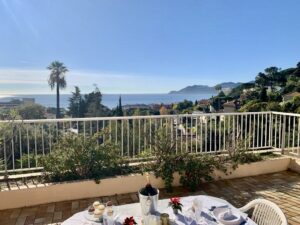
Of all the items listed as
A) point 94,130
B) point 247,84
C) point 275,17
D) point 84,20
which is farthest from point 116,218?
point 247,84

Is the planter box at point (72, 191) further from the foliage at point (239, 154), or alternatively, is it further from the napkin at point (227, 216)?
the napkin at point (227, 216)

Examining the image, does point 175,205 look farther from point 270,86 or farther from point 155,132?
point 270,86

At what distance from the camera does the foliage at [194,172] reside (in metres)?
4.16

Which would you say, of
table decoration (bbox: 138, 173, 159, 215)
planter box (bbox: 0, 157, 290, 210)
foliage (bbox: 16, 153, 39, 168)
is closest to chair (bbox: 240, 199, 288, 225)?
table decoration (bbox: 138, 173, 159, 215)

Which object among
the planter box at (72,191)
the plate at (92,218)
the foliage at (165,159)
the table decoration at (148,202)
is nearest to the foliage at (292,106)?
the planter box at (72,191)

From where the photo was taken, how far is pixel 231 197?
385cm

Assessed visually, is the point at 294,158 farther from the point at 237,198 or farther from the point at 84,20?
the point at 84,20

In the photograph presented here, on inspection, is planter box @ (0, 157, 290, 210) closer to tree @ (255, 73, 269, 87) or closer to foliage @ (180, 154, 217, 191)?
foliage @ (180, 154, 217, 191)

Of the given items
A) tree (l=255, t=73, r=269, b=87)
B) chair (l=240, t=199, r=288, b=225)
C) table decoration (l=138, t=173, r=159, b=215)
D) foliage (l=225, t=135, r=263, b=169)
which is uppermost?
tree (l=255, t=73, r=269, b=87)

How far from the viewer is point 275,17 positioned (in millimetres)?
10492

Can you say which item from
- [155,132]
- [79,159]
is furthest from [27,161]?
[155,132]

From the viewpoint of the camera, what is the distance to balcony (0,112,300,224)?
3.60 meters

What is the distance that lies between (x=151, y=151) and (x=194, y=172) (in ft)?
2.57

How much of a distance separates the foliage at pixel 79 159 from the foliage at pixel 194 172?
40.6 inches
